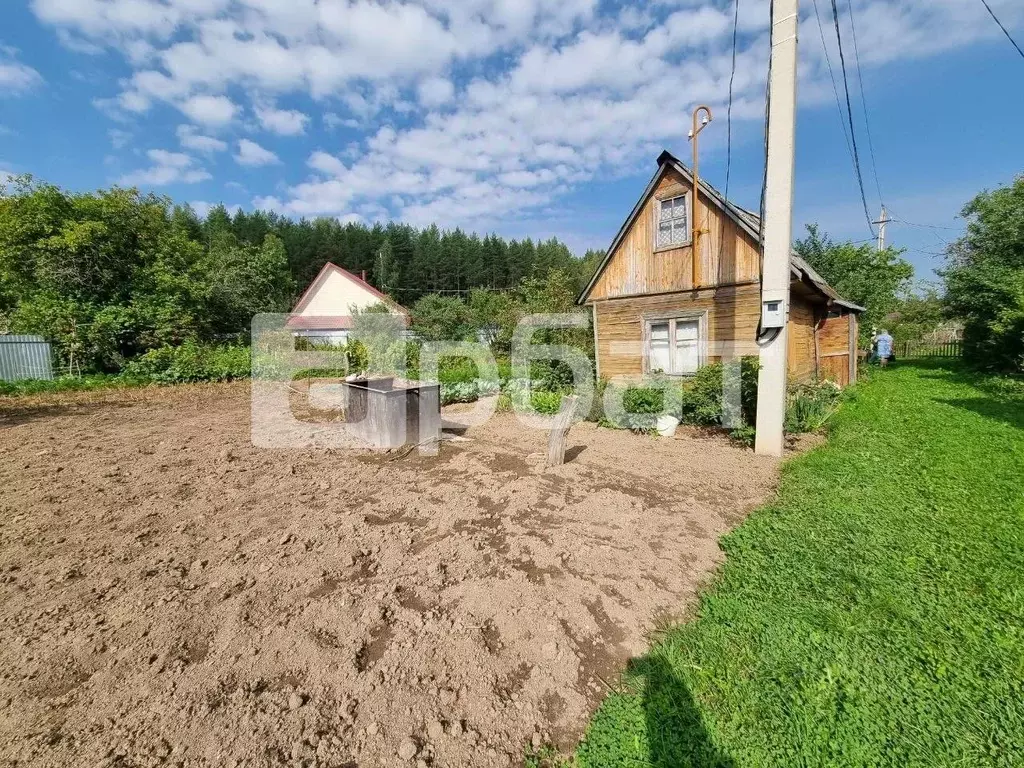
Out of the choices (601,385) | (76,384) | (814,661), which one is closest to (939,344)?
(601,385)

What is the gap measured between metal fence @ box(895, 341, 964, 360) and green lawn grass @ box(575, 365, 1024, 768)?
2462 centimetres

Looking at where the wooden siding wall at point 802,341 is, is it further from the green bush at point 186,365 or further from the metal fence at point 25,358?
the metal fence at point 25,358

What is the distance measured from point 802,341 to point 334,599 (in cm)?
1181

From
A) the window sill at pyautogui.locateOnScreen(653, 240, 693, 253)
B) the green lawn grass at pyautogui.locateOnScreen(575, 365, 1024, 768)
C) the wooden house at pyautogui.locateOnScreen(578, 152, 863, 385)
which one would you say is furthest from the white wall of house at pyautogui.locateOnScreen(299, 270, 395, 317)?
the green lawn grass at pyautogui.locateOnScreen(575, 365, 1024, 768)

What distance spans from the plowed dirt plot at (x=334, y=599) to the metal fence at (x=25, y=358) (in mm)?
12470

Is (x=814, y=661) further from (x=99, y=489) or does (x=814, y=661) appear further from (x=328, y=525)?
(x=99, y=489)

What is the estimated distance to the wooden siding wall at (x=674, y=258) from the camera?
897 cm

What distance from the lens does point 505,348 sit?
19484 mm

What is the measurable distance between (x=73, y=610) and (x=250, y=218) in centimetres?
6229

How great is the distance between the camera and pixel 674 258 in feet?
32.3

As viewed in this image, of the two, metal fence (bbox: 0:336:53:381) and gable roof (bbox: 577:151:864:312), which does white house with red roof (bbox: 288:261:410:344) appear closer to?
metal fence (bbox: 0:336:53:381)

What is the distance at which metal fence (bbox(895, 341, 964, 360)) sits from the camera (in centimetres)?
2164

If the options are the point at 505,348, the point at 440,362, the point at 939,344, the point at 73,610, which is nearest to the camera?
the point at 73,610

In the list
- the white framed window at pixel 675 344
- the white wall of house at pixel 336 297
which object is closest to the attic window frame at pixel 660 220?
the white framed window at pixel 675 344
